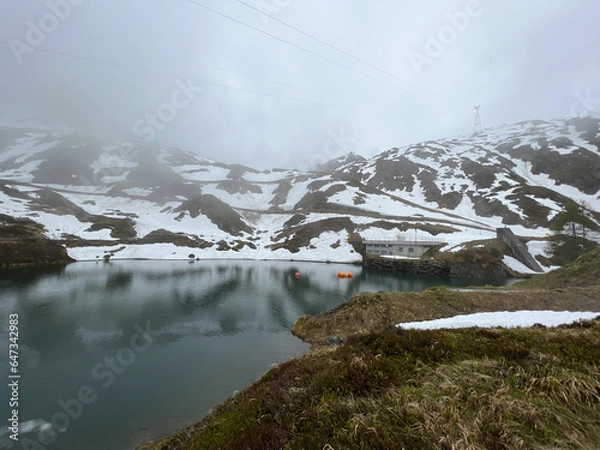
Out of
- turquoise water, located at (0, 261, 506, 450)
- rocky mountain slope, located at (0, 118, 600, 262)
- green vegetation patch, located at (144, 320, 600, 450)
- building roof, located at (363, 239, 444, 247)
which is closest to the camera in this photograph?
green vegetation patch, located at (144, 320, 600, 450)

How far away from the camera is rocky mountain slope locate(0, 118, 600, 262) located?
255 ft

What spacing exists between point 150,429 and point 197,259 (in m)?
64.9

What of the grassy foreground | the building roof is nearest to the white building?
the building roof

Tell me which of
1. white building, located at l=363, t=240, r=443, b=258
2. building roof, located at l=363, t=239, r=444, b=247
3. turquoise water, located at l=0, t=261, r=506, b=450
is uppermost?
building roof, located at l=363, t=239, r=444, b=247

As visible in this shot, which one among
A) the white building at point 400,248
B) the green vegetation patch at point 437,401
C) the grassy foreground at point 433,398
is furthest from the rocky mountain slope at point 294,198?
the green vegetation patch at point 437,401

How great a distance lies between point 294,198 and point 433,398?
134959 mm

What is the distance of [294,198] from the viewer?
13850 centimetres

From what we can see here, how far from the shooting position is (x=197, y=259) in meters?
72.1

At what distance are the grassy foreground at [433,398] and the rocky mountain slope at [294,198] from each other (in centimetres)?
6641

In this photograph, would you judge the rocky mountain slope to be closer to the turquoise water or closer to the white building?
the white building

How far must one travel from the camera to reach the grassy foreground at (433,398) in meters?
3.75

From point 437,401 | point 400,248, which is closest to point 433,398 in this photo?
point 437,401

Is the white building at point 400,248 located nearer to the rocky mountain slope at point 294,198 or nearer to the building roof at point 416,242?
the building roof at point 416,242

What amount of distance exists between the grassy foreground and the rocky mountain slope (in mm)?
66415
